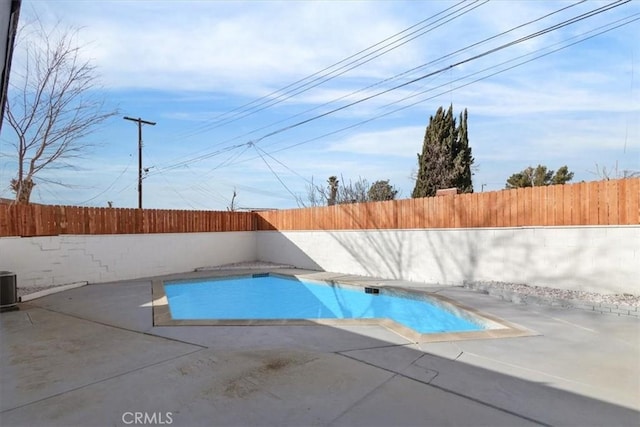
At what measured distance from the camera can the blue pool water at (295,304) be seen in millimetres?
6223

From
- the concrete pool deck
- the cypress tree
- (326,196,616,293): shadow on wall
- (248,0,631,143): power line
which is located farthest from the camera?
the cypress tree

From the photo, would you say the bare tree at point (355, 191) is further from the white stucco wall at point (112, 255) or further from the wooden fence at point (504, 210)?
the wooden fence at point (504, 210)

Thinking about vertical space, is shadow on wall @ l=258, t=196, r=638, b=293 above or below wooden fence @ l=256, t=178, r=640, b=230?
below

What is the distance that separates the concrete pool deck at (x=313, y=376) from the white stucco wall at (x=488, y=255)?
50.7 inches

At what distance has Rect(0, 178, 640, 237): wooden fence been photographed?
609 cm

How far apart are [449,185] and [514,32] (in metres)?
11.7

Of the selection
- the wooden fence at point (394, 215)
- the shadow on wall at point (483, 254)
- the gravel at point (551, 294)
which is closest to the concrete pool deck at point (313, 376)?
the gravel at point (551, 294)

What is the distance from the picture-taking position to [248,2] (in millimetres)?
7996

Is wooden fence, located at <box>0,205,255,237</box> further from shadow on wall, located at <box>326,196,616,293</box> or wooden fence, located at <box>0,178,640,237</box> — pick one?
shadow on wall, located at <box>326,196,616,293</box>

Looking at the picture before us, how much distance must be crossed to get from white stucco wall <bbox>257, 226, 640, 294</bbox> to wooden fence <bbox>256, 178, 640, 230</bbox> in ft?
0.57

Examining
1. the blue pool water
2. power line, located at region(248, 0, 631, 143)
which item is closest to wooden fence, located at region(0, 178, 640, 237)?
the blue pool water

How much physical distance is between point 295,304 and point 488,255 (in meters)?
4.39

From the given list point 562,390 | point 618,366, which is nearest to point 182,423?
point 562,390

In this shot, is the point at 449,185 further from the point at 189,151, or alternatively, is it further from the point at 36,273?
the point at 36,273
